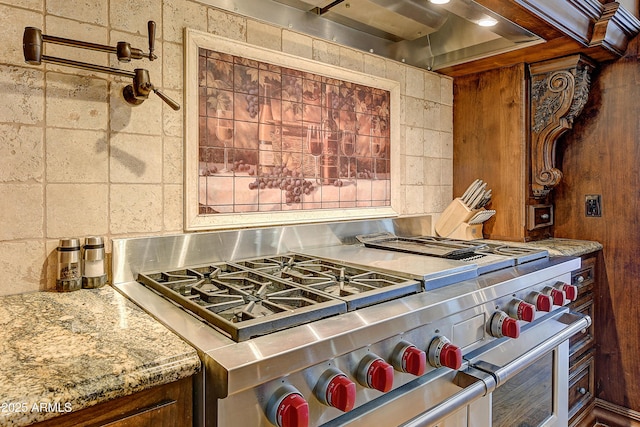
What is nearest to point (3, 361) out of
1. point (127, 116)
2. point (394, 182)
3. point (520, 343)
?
point (127, 116)

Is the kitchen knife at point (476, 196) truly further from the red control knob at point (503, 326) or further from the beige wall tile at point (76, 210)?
the beige wall tile at point (76, 210)

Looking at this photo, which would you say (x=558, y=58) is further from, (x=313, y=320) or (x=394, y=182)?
(x=313, y=320)

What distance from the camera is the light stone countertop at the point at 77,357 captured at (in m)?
0.53

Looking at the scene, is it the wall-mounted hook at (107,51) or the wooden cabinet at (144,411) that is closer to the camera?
the wooden cabinet at (144,411)

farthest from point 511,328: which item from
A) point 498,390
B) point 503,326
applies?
point 498,390

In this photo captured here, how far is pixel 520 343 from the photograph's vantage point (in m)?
1.23

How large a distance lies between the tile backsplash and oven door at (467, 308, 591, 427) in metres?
1.04

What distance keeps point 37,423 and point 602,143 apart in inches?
90.0

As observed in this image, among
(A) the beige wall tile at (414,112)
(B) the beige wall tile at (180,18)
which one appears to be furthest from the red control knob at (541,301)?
(B) the beige wall tile at (180,18)

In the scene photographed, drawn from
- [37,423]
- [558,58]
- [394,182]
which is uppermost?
[558,58]

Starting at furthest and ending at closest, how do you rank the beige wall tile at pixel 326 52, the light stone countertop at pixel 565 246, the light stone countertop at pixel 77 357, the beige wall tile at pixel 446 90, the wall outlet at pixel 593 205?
1. the beige wall tile at pixel 446 90
2. the wall outlet at pixel 593 205
3. the light stone countertop at pixel 565 246
4. the beige wall tile at pixel 326 52
5. the light stone countertop at pixel 77 357

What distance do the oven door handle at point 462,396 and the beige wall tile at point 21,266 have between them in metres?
0.96

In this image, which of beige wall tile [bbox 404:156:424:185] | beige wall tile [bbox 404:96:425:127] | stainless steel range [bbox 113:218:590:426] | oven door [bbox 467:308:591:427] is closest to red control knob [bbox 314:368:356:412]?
stainless steel range [bbox 113:218:590:426]

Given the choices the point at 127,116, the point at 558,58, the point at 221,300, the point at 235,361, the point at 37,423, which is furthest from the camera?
the point at 558,58
